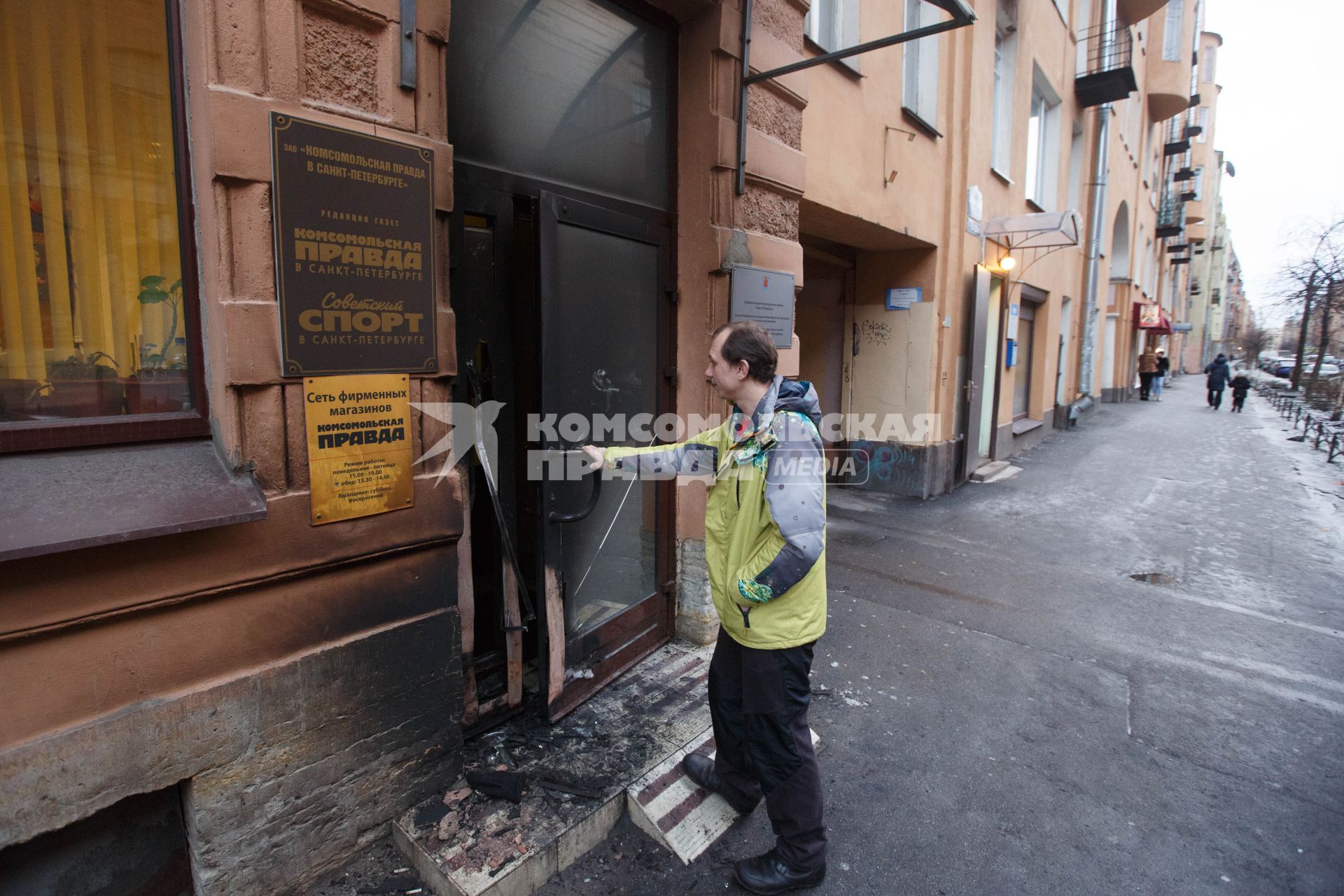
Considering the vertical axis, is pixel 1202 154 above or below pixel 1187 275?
above

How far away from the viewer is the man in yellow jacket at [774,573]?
7.36ft

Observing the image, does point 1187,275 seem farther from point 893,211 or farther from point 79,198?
point 79,198

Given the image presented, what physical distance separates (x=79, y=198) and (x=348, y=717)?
189 centimetres

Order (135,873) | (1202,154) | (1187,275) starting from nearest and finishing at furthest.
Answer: (135,873)
(1202,154)
(1187,275)

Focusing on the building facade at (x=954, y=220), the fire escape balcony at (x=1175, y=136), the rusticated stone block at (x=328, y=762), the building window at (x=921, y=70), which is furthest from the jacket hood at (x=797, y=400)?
the fire escape balcony at (x=1175, y=136)

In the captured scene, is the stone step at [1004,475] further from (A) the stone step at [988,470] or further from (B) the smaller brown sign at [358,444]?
(B) the smaller brown sign at [358,444]

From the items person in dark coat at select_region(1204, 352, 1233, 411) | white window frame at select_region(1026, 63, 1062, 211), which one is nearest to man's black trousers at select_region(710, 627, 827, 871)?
white window frame at select_region(1026, 63, 1062, 211)

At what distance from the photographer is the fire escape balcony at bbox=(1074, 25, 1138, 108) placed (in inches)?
501

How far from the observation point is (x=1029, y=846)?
2.74 m

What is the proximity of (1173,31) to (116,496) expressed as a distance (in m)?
29.5

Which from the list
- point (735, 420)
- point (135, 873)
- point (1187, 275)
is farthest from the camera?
point (1187, 275)

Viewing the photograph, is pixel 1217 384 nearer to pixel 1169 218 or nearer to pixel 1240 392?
pixel 1240 392

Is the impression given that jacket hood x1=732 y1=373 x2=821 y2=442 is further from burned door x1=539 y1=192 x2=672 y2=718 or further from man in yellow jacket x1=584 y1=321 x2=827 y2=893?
burned door x1=539 y1=192 x2=672 y2=718

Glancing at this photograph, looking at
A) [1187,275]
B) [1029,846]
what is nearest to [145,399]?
[1029,846]
